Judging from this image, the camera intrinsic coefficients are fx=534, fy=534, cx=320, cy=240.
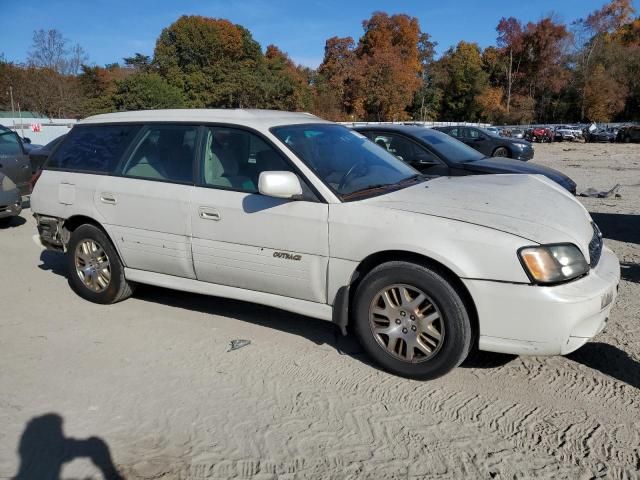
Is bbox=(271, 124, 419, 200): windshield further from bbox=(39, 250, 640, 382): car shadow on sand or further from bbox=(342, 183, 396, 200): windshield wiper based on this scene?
bbox=(39, 250, 640, 382): car shadow on sand

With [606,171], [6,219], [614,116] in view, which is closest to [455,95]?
[614,116]

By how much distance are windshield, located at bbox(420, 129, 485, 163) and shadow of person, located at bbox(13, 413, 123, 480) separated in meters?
6.01

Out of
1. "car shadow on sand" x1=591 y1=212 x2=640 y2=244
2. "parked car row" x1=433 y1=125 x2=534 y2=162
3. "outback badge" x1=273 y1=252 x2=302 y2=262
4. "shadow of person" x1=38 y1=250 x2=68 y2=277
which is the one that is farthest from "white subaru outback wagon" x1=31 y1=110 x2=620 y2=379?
"parked car row" x1=433 y1=125 x2=534 y2=162

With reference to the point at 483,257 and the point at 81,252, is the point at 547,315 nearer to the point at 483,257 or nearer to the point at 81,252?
the point at 483,257

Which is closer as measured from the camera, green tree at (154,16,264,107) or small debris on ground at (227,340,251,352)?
small debris on ground at (227,340,251,352)

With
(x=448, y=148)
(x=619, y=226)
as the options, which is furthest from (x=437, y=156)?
(x=619, y=226)

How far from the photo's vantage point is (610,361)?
143 inches

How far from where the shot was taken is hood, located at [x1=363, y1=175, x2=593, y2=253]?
319cm

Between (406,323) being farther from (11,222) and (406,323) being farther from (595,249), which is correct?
(11,222)

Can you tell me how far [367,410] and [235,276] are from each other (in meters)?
1.46

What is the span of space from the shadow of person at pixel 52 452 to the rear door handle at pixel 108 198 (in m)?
2.04

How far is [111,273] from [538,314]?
357 centimetres

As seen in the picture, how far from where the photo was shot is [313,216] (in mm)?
3588

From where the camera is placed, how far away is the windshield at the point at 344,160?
150 inches
